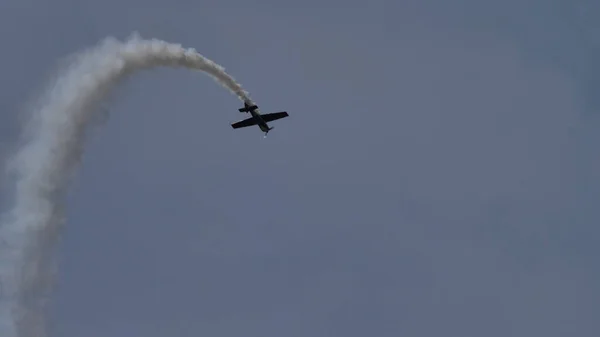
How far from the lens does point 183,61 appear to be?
148 meters

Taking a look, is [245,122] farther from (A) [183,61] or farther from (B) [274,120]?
(A) [183,61]

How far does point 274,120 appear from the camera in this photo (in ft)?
526

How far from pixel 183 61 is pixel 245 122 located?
15.2 m

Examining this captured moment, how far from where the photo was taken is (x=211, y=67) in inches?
5920

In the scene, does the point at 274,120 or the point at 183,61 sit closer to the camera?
the point at 183,61

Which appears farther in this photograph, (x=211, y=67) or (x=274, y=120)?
(x=274, y=120)

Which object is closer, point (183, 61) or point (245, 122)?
point (183, 61)

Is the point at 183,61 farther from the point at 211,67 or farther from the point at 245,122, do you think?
the point at 245,122

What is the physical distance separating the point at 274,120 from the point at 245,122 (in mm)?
3101

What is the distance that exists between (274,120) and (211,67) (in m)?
12.3

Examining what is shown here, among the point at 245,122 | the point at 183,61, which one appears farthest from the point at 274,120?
the point at 183,61

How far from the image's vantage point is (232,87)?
500ft

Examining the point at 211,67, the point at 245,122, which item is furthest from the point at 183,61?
the point at 245,122
